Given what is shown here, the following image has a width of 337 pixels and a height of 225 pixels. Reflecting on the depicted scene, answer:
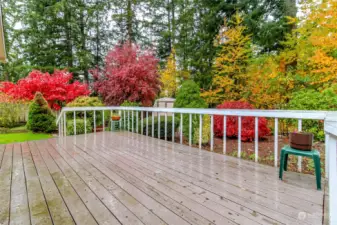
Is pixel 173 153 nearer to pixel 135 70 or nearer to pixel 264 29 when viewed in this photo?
pixel 135 70

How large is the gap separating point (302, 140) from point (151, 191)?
1636 millimetres

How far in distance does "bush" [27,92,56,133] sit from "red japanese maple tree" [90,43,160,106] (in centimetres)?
210

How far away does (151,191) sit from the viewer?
74.4 inches

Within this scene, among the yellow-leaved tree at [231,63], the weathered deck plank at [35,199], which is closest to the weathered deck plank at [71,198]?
the weathered deck plank at [35,199]

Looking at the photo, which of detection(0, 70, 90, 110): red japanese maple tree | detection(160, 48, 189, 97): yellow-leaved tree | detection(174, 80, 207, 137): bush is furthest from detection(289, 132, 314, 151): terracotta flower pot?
detection(160, 48, 189, 97): yellow-leaved tree

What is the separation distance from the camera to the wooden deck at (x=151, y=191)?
1.46 meters

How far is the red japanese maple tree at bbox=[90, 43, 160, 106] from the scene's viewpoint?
741 cm

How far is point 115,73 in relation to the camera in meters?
7.45

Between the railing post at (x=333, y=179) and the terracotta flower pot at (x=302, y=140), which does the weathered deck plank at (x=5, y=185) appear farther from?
the terracotta flower pot at (x=302, y=140)

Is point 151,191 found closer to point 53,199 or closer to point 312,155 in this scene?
point 53,199

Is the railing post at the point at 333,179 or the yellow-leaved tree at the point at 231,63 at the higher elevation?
the yellow-leaved tree at the point at 231,63

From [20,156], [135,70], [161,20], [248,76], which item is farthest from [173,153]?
[161,20]

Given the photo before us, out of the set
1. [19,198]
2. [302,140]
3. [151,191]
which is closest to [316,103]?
[302,140]

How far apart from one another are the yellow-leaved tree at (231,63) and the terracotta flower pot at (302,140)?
6.29m
